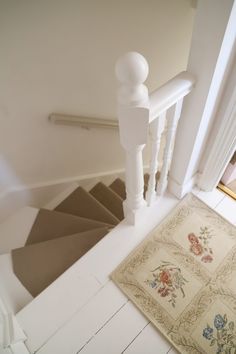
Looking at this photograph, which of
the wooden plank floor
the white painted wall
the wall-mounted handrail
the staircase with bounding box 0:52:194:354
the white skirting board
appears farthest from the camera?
the white skirting board

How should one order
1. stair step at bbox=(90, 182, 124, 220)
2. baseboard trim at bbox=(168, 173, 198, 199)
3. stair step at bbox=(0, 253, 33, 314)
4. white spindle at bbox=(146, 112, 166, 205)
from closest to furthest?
1. white spindle at bbox=(146, 112, 166, 205)
2. stair step at bbox=(0, 253, 33, 314)
3. baseboard trim at bbox=(168, 173, 198, 199)
4. stair step at bbox=(90, 182, 124, 220)

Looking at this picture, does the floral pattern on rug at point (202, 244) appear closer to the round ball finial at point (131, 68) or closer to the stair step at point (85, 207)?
the stair step at point (85, 207)

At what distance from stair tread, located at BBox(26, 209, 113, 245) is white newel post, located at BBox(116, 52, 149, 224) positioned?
0.80 meters

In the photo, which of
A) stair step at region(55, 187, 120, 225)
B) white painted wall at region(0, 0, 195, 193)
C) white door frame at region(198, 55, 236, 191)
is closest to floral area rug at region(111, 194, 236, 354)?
white door frame at region(198, 55, 236, 191)

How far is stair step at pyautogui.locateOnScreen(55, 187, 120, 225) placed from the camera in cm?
215

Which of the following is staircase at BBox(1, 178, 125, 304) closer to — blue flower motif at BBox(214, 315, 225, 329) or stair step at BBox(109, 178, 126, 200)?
stair step at BBox(109, 178, 126, 200)

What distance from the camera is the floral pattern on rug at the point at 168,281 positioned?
1.26m

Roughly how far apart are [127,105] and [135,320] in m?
1.03

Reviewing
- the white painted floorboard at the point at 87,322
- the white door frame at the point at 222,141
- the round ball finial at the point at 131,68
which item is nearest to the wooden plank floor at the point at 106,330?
the white painted floorboard at the point at 87,322

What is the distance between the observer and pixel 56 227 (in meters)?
1.86

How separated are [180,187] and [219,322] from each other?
0.74 metres

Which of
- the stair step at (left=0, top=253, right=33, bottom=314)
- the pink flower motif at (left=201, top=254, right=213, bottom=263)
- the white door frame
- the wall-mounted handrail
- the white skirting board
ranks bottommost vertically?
the pink flower motif at (left=201, top=254, right=213, bottom=263)

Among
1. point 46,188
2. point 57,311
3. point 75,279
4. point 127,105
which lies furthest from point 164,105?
point 46,188

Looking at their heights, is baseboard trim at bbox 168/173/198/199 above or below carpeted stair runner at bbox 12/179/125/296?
below
